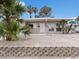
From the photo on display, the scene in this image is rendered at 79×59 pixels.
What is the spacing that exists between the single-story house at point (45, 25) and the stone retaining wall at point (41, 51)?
2330 cm

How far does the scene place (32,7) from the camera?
6028cm

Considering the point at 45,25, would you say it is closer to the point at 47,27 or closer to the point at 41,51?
the point at 47,27

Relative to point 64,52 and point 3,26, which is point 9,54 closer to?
point 64,52

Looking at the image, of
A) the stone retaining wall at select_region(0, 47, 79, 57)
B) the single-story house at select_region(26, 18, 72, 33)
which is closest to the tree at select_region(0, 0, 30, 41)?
the stone retaining wall at select_region(0, 47, 79, 57)

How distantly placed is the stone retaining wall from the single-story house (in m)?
23.3

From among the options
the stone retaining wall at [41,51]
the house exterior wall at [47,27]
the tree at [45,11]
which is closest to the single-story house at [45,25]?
the house exterior wall at [47,27]

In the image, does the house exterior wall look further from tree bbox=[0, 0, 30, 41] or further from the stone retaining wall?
the stone retaining wall

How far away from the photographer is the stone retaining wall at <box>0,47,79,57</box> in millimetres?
8750

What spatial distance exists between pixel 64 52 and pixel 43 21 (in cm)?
2404

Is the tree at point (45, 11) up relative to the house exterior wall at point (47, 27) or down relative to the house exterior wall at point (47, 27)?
up

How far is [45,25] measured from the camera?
32.8 meters

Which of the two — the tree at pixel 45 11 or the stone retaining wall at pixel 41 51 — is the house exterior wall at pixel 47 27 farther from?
the tree at pixel 45 11

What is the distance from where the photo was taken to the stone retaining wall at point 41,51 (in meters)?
8.75

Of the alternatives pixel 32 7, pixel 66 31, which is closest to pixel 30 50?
pixel 66 31
